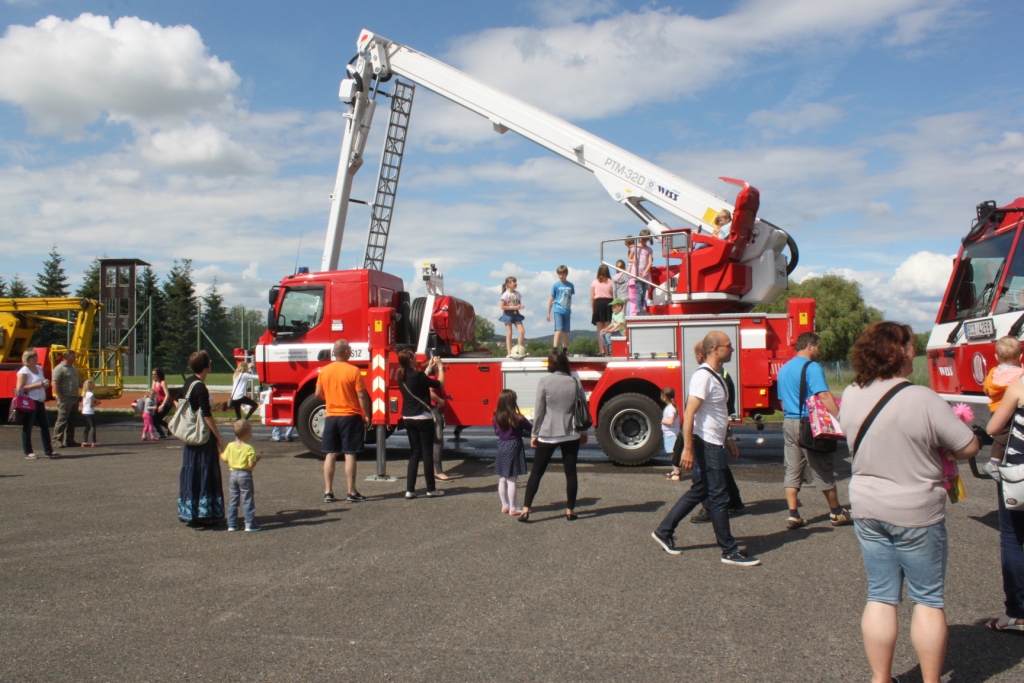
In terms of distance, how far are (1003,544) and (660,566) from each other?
2.26 metres

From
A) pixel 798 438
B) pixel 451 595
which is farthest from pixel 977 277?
pixel 451 595

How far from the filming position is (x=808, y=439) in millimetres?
7043

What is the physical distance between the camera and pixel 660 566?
19.4 feet

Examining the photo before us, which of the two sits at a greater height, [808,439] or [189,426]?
[189,426]

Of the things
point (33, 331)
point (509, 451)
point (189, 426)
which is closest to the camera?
point (189, 426)

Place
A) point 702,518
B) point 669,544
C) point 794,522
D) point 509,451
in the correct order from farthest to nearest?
point 509,451 → point 702,518 → point 794,522 → point 669,544

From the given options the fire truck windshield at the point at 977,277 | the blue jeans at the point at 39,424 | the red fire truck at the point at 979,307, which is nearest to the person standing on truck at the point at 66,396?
the blue jeans at the point at 39,424

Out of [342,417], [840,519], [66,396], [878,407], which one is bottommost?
[840,519]

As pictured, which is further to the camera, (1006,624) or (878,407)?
(1006,624)

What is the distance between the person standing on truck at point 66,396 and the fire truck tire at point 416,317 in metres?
6.11

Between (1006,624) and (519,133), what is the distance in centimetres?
1034

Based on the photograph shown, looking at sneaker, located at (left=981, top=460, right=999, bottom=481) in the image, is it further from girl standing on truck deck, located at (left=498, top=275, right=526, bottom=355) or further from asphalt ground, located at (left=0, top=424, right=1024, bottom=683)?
girl standing on truck deck, located at (left=498, top=275, right=526, bottom=355)

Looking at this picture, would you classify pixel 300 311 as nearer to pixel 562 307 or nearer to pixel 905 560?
pixel 562 307

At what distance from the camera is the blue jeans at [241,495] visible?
7.20m
